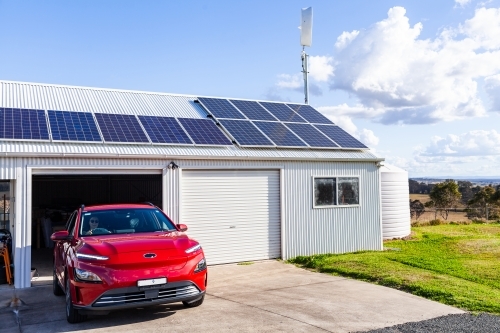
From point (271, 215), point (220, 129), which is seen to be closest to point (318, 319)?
point (271, 215)

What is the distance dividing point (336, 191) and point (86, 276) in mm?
8919

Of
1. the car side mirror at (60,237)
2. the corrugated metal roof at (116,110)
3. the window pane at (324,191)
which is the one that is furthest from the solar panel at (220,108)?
the car side mirror at (60,237)

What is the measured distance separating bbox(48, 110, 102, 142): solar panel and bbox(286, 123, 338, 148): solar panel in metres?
6.00

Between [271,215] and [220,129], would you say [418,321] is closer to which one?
[271,215]

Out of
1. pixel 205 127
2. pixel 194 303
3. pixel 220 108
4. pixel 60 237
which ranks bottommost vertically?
pixel 194 303

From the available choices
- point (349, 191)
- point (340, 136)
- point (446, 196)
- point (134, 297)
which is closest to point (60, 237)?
point (134, 297)

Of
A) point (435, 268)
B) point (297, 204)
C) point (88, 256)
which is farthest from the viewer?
point (297, 204)

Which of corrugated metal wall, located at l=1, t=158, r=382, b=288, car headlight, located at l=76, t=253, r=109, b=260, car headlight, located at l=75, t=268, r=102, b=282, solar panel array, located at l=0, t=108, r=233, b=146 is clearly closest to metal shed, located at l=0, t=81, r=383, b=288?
corrugated metal wall, located at l=1, t=158, r=382, b=288

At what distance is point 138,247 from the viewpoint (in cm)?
728

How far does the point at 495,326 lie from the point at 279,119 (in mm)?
9994

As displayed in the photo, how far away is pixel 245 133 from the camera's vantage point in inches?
555

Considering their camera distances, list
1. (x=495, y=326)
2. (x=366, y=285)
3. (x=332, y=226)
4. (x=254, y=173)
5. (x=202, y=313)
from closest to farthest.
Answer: (x=495, y=326) → (x=202, y=313) → (x=366, y=285) → (x=254, y=173) → (x=332, y=226)

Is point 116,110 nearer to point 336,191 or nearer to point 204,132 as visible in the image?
point 204,132

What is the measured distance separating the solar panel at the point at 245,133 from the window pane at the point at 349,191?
256 cm
